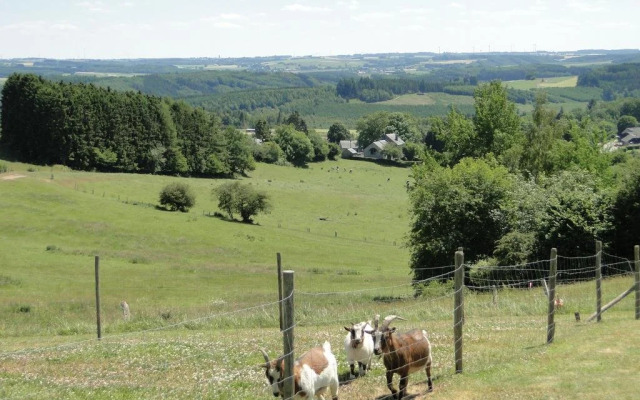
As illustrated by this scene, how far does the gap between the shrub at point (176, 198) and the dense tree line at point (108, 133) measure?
31.4m

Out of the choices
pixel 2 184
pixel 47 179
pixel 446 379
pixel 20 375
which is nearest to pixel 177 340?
pixel 20 375

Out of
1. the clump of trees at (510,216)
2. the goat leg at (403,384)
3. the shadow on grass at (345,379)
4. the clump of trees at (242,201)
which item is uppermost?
the goat leg at (403,384)

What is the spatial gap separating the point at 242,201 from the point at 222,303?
47747mm

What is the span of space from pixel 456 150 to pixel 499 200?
24.1m

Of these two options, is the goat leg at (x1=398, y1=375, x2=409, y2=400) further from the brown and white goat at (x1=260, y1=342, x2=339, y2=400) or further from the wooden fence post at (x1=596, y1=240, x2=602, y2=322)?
the wooden fence post at (x1=596, y1=240, x2=602, y2=322)

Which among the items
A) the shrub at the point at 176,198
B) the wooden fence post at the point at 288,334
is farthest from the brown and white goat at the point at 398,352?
the shrub at the point at 176,198

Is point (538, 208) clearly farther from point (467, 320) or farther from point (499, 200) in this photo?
point (467, 320)

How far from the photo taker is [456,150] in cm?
7294

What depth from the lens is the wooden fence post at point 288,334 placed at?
12.0 m

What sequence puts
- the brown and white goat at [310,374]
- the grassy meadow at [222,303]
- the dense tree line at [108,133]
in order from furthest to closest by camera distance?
the dense tree line at [108,133]
the grassy meadow at [222,303]
the brown and white goat at [310,374]

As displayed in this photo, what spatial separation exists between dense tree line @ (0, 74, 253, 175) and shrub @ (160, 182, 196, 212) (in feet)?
103

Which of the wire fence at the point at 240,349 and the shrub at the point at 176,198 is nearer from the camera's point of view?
the wire fence at the point at 240,349

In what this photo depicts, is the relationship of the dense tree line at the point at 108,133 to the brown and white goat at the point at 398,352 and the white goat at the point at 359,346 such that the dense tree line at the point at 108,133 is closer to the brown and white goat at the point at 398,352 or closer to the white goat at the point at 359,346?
the white goat at the point at 359,346

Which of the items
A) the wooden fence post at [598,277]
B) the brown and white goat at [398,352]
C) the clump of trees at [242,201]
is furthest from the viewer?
the clump of trees at [242,201]
